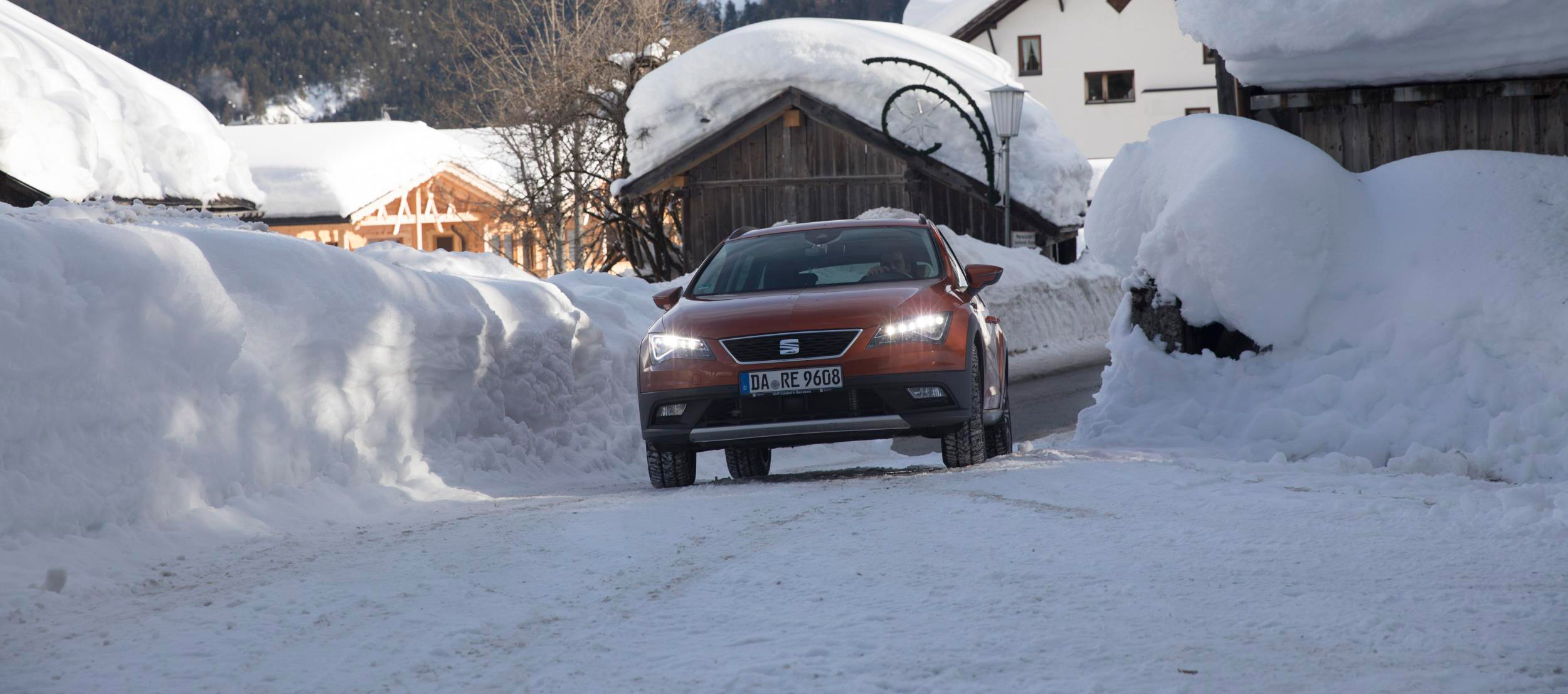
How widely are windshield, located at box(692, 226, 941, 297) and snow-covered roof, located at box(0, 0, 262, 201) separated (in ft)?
44.1

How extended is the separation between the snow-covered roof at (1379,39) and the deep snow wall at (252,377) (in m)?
5.31

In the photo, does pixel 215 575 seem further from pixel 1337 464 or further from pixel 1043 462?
pixel 1337 464

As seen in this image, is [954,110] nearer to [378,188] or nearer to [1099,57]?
[378,188]

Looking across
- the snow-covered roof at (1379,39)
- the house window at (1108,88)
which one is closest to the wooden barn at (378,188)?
the house window at (1108,88)

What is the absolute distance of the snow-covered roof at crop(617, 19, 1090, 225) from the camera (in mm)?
29047

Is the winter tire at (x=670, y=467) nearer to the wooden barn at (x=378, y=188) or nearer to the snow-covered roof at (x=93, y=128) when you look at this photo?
the snow-covered roof at (x=93, y=128)

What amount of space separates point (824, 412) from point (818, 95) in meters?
22.2

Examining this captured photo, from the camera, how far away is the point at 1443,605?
4.63 m

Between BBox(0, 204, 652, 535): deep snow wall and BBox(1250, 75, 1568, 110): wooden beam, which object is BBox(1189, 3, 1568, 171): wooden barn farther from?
BBox(0, 204, 652, 535): deep snow wall

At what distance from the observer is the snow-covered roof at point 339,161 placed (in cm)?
4278

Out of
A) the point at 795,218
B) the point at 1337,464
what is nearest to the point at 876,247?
the point at 1337,464

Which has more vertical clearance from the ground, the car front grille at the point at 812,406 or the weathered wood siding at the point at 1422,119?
the weathered wood siding at the point at 1422,119

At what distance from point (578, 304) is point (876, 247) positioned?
5534 mm

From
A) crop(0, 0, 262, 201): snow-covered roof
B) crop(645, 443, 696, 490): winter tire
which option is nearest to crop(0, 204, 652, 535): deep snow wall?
crop(645, 443, 696, 490): winter tire
